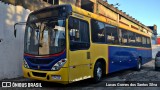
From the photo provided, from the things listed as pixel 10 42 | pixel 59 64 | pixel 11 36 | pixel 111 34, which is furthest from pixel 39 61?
pixel 111 34

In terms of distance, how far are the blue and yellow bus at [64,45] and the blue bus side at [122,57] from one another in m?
0.70

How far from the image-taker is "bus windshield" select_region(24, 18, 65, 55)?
26.0 ft

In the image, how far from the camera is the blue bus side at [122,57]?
1139 centimetres

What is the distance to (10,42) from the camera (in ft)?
35.8

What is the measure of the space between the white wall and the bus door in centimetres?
394

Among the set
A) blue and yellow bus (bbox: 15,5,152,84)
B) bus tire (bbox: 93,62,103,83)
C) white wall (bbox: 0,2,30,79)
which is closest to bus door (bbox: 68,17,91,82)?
blue and yellow bus (bbox: 15,5,152,84)

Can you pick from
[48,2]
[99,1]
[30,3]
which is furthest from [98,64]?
[99,1]

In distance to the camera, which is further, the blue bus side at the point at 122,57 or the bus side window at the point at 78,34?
the blue bus side at the point at 122,57

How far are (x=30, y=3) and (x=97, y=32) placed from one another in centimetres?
442

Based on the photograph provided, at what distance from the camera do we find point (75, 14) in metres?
8.47

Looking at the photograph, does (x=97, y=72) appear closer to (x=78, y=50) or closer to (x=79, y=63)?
(x=79, y=63)

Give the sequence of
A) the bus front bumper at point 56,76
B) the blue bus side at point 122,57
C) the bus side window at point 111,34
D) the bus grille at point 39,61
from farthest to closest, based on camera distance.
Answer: the blue bus side at point 122,57 < the bus side window at point 111,34 < the bus grille at point 39,61 < the bus front bumper at point 56,76

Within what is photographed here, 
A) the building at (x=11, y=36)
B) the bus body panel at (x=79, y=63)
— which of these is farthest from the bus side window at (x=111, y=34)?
the building at (x=11, y=36)

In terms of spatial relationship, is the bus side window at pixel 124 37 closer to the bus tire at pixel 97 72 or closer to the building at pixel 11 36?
the bus tire at pixel 97 72
